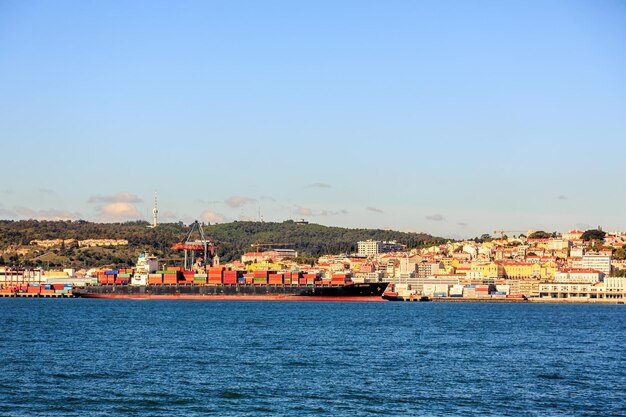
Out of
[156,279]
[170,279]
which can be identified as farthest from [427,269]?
[156,279]

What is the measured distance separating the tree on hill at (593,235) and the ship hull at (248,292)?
74.2 meters

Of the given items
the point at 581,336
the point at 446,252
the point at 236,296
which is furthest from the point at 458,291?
the point at 581,336

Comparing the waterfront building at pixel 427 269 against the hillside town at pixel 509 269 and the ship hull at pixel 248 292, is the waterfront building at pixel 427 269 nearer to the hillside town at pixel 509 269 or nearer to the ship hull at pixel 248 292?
the hillside town at pixel 509 269

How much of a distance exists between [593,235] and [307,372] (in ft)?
497

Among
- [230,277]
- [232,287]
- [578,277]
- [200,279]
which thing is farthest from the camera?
[578,277]

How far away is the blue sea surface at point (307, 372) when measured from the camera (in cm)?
2402

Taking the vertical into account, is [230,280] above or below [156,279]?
below

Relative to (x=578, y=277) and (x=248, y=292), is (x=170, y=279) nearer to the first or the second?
(x=248, y=292)

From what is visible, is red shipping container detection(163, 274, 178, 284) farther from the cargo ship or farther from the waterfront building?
the waterfront building

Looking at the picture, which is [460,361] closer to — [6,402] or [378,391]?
[378,391]

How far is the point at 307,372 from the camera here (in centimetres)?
3003

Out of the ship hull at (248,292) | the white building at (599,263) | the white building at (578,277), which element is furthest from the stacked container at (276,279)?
the white building at (599,263)

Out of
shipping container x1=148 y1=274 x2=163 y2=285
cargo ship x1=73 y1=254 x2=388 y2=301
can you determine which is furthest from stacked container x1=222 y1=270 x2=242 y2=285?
shipping container x1=148 y1=274 x2=163 y2=285

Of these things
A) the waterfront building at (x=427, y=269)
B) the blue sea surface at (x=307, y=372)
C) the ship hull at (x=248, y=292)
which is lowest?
the blue sea surface at (x=307, y=372)
